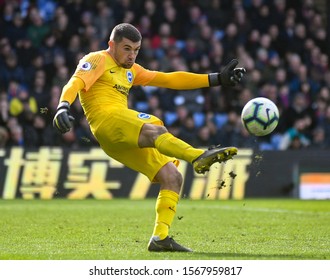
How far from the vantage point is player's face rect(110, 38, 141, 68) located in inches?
320

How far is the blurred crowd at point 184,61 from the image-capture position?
17.6 meters

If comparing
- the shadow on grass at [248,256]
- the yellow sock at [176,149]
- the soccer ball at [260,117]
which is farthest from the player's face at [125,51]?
Answer: the shadow on grass at [248,256]

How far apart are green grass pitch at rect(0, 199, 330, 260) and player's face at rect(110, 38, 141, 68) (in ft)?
5.76

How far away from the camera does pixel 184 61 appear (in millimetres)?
19594

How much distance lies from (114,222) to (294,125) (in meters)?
8.39

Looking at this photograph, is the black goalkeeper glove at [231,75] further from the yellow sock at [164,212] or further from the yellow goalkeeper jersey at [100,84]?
the yellow sock at [164,212]

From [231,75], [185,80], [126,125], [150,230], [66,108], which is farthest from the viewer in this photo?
[150,230]

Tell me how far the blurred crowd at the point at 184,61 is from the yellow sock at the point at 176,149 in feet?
32.2

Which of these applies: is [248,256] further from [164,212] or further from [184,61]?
[184,61]

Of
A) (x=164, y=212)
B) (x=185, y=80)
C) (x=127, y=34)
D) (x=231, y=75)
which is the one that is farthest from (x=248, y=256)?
(x=127, y=34)

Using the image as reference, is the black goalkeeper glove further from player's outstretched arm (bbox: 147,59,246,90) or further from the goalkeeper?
the goalkeeper

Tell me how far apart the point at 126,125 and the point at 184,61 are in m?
11.9
